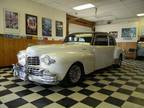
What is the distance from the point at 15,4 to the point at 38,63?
3620 millimetres

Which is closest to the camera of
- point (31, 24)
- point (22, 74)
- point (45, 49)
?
point (22, 74)

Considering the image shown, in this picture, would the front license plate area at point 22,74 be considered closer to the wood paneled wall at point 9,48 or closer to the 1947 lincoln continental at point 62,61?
the 1947 lincoln continental at point 62,61

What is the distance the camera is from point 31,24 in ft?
18.8

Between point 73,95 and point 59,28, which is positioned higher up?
point 59,28

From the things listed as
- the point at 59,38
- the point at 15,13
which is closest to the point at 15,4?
the point at 15,13

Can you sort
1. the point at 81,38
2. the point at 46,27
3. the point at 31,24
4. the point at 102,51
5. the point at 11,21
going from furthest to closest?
the point at 46,27
the point at 31,24
the point at 11,21
the point at 102,51
the point at 81,38

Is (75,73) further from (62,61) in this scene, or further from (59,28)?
(59,28)

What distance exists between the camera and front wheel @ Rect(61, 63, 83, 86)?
2.81 m

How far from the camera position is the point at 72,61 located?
2.80 meters

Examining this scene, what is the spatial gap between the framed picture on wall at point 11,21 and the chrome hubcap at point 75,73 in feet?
11.2

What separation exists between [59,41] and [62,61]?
4.76 meters

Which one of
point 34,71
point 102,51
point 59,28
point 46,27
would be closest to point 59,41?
point 59,28

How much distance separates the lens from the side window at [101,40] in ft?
12.6

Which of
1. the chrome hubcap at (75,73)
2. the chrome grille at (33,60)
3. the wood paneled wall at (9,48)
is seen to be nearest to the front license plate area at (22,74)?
the chrome grille at (33,60)
